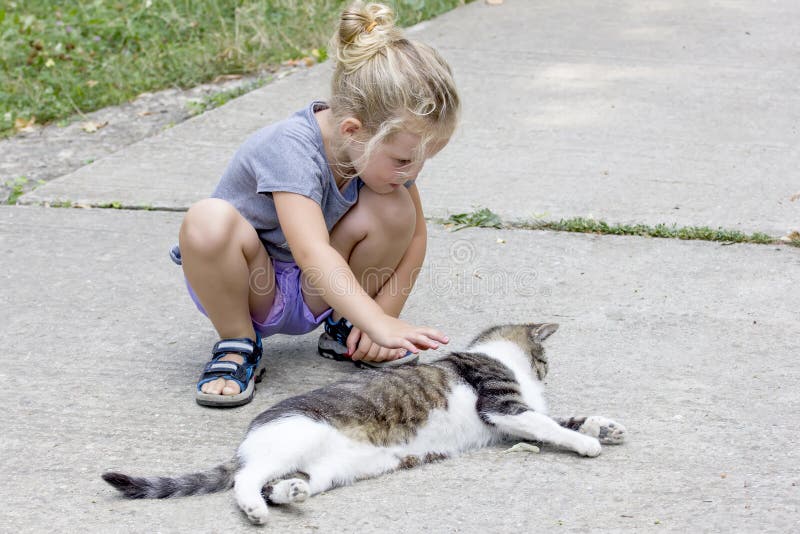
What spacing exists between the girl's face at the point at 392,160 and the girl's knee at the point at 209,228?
417 millimetres

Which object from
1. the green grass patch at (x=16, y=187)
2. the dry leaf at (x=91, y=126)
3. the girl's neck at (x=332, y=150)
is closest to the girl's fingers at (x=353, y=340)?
the girl's neck at (x=332, y=150)

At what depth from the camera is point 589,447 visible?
2.66 m

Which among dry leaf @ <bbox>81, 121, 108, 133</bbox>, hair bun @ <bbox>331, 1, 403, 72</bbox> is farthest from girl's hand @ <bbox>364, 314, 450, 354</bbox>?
dry leaf @ <bbox>81, 121, 108, 133</bbox>

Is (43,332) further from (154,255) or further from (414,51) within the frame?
(414,51)

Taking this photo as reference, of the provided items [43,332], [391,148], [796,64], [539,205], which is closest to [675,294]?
[539,205]

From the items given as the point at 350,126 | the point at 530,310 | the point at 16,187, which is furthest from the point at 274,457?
the point at 16,187

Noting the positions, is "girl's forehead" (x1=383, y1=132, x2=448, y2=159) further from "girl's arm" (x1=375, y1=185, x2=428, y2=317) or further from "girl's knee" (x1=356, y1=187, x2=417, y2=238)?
"girl's arm" (x1=375, y1=185, x2=428, y2=317)

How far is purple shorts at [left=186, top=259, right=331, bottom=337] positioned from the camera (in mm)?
3262

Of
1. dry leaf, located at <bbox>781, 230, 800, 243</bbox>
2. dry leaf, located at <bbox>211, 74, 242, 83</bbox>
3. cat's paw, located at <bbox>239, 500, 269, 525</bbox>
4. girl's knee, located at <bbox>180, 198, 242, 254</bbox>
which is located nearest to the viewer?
cat's paw, located at <bbox>239, 500, 269, 525</bbox>

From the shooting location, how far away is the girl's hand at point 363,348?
10.6 feet

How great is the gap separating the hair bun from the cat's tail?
3.97 feet

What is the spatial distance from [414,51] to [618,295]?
1.32m

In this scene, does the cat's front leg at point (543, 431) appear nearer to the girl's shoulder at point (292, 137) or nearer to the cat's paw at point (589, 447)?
the cat's paw at point (589, 447)

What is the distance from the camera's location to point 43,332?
11.6ft
